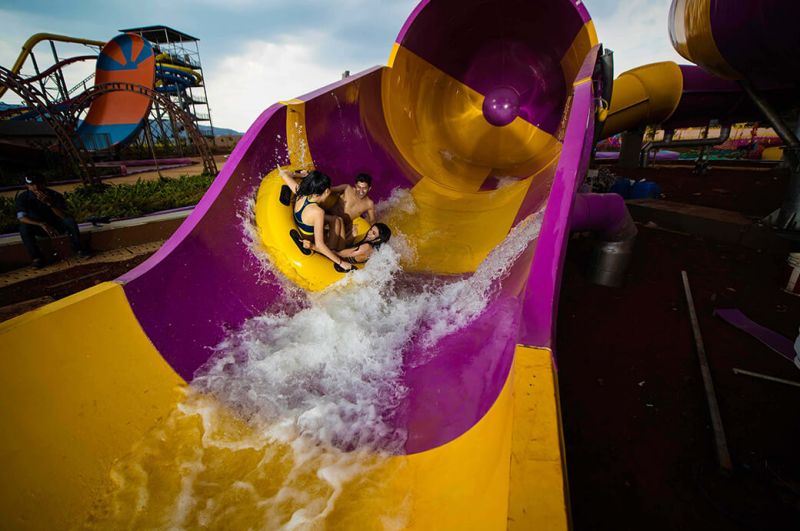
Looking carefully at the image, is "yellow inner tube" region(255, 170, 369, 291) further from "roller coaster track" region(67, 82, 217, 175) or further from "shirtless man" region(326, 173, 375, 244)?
"roller coaster track" region(67, 82, 217, 175)

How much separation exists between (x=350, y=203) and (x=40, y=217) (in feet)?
11.3

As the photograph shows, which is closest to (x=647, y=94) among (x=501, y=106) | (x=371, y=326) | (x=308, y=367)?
(x=501, y=106)

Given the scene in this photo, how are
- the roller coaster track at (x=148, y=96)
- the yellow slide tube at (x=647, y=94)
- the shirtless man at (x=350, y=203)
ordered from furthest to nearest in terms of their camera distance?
the yellow slide tube at (x=647, y=94) < the roller coaster track at (x=148, y=96) < the shirtless man at (x=350, y=203)

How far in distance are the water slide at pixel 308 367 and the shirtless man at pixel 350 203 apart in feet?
0.94

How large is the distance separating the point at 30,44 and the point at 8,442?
788 inches

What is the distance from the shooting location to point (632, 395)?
2008 millimetres

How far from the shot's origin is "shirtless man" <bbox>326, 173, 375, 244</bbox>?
295 centimetres

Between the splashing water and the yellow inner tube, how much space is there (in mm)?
140

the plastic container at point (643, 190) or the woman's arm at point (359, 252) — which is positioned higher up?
the plastic container at point (643, 190)

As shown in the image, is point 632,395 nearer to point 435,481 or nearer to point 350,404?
point 435,481

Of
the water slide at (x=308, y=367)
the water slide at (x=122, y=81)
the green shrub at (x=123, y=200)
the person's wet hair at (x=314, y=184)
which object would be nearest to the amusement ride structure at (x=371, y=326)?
the water slide at (x=308, y=367)

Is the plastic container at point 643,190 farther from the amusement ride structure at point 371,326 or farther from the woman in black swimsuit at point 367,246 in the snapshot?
the woman in black swimsuit at point 367,246

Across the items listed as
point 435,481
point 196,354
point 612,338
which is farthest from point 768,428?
point 196,354

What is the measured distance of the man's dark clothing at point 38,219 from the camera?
361cm
